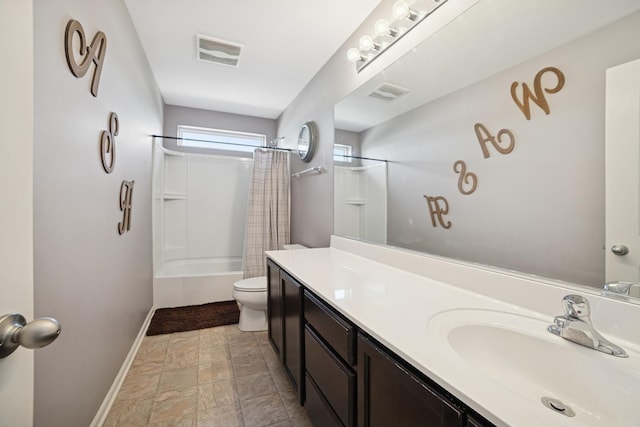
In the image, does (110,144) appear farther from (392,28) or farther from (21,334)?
(392,28)

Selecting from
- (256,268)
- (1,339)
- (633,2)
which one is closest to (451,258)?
(633,2)

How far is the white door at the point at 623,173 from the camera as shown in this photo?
690mm

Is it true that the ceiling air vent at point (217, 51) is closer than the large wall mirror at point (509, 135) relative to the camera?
No

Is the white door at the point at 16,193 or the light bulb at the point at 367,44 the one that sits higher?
the light bulb at the point at 367,44

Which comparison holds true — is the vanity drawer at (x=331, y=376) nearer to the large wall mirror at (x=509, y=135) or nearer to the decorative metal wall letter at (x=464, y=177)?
the large wall mirror at (x=509, y=135)

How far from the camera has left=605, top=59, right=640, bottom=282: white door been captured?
69cm

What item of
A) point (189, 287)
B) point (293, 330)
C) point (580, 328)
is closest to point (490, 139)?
point (580, 328)

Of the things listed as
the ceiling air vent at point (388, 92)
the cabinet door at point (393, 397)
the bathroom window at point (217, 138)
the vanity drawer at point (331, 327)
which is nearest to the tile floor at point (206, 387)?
the vanity drawer at point (331, 327)

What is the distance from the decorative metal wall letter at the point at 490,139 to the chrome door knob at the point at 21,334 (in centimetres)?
131

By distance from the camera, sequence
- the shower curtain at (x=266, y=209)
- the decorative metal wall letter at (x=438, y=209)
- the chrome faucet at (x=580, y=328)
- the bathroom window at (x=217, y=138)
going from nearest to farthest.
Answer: the chrome faucet at (x=580, y=328) → the decorative metal wall letter at (x=438, y=209) → the shower curtain at (x=266, y=209) → the bathroom window at (x=217, y=138)

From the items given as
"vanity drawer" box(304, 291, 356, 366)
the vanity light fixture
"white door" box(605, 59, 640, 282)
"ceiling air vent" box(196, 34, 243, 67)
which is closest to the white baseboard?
"vanity drawer" box(304, 291, 356, 366)

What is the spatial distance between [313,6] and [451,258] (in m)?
1.76

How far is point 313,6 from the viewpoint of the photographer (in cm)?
174

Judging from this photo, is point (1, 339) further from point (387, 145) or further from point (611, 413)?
point (387, 145)
